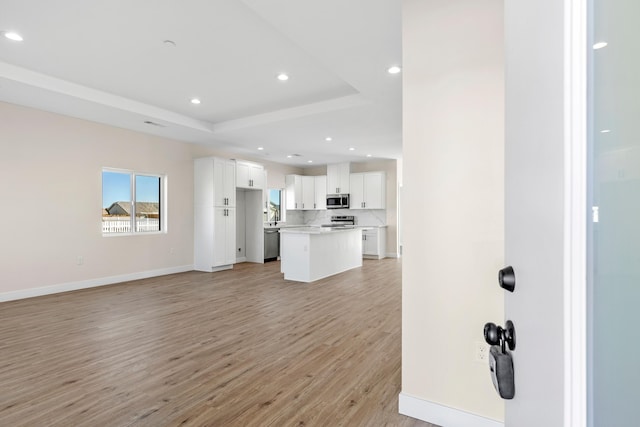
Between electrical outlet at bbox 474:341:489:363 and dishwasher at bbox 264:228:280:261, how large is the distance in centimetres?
692

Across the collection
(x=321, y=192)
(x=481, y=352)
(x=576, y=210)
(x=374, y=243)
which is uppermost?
(x=321, y=192)

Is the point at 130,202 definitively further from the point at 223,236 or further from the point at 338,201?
the point at 338,201

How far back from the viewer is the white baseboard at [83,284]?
14.9 ft

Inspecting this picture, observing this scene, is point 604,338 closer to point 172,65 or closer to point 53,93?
point 172,65

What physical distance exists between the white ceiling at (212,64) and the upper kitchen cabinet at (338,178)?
10.7 ft

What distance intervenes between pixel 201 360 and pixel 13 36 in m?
3.50

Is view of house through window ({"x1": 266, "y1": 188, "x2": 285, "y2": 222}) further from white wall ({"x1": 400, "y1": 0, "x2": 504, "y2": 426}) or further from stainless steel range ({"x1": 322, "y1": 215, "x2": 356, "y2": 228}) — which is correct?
white wall ({"x1": 400, "y1": 0, "x2": 504, "y2": 426})

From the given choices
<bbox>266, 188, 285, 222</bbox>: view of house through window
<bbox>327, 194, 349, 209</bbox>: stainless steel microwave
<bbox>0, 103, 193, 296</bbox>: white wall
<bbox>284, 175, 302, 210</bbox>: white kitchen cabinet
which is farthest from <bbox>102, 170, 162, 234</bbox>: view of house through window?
<bbox>327, 194, 349, 209</bbox>: stainless steel microwave

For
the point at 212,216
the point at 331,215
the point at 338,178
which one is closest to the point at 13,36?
the point at 212,216

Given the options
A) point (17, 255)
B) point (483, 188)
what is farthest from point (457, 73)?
point (17, 255)

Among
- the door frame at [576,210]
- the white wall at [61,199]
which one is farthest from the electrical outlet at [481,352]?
the white wall at [61,199]

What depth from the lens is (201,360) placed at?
267 centimetres

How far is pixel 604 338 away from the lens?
42 centimetres

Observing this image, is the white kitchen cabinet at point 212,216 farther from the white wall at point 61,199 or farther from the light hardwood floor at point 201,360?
the light hardwood floor at point 201,360
